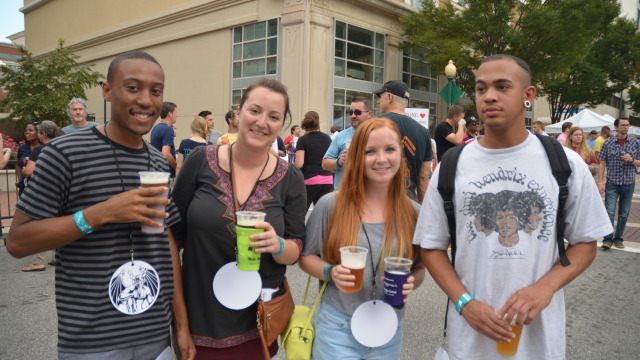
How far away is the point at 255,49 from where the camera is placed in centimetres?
2070

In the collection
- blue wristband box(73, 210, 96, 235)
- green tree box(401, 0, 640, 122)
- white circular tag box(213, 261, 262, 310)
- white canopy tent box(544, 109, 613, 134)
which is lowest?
white circular tag box(213, 261, 262, 310)

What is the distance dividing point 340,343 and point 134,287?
1025 millimetres

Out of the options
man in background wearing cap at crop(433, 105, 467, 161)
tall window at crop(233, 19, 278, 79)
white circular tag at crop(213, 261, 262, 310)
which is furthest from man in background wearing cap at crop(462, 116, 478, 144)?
tall window at crop(233, 19, 278, 79)

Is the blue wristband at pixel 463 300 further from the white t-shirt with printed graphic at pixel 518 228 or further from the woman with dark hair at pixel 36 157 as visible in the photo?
the woman with dark hair at pixel 36 157

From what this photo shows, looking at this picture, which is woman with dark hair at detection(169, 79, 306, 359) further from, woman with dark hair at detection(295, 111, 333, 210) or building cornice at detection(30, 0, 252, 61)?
building cornice at detection(30, 0, 252, 61)

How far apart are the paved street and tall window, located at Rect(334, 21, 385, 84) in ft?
51.0

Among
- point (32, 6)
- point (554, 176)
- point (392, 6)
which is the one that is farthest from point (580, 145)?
point (32, 6)

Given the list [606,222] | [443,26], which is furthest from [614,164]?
[443,26]

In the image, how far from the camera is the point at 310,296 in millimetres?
4938

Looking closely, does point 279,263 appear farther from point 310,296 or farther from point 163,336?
point 310,296

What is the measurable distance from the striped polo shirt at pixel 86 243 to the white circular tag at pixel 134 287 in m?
0.02

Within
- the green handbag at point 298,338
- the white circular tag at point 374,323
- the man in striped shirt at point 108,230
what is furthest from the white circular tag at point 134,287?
the white circular tag at point 374,323

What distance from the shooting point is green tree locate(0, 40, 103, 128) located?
23453 millimetres

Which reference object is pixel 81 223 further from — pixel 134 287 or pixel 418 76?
pixel 418 76
